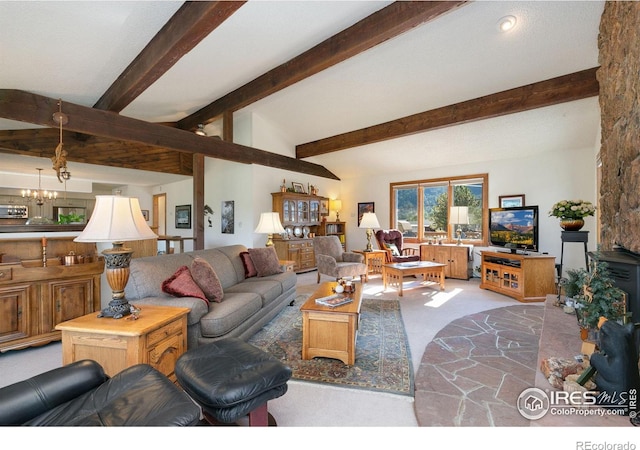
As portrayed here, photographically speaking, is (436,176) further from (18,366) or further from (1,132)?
(1,132)

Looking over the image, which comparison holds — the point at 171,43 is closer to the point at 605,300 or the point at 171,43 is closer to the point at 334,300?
the point at 334,300

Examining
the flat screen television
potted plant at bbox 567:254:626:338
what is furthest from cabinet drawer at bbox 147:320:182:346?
the flat screen television

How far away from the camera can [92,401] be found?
3.97 ft

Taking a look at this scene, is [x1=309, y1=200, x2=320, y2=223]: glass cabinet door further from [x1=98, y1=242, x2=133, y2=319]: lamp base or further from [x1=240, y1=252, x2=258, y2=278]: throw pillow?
[x1=98, y1=242, x2=133, y2=319]: lamp base

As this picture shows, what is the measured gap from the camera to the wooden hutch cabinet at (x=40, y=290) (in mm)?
2484

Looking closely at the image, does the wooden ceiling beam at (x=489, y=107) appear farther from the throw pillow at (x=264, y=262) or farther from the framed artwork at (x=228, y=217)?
the throw pillow at (x=264, y=262)

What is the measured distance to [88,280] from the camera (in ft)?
9.66

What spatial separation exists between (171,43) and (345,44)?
1.82 meters

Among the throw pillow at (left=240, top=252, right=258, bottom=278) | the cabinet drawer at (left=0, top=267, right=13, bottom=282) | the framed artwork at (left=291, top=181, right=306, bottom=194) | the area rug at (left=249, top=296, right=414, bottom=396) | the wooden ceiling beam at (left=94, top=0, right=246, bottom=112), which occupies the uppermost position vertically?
the wooden ceiling beam at (left=94, top=0, right=246, bottom=112)

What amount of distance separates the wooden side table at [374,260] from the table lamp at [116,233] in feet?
14.2

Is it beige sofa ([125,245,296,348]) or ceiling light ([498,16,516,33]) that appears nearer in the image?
beige sofa ([125,245,296,348])

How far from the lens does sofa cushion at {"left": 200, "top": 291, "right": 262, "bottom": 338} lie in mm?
2275

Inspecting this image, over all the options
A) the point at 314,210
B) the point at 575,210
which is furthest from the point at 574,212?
the point at 314,210

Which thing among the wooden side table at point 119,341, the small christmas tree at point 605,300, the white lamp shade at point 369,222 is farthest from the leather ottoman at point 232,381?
the white lamp shade at point 369,222
